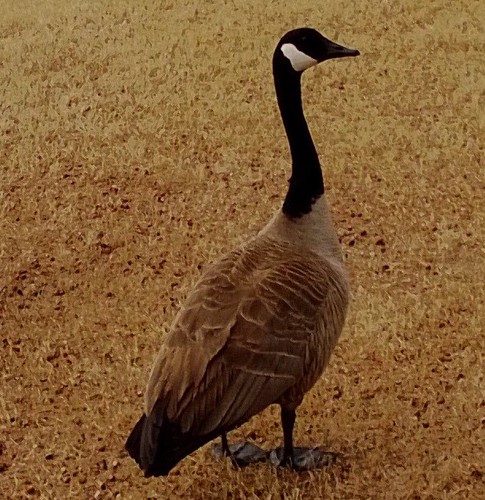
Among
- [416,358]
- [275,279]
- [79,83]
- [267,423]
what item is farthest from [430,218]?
[79,83]

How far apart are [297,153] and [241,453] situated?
53.9 inches

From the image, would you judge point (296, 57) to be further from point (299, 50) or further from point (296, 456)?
point (296, 456)

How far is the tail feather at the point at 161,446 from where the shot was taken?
297cm

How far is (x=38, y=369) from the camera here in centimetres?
459

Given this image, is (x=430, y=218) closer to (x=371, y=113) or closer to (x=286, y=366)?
(x=371, y=113)

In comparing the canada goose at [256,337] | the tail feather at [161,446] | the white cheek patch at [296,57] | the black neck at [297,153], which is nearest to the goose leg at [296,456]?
the canada goose at [256,337]

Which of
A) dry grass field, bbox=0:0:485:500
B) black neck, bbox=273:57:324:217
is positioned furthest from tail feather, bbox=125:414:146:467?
black neck, bbox=273:57:324:217

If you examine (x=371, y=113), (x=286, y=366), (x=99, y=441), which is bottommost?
(x=371, y=113)

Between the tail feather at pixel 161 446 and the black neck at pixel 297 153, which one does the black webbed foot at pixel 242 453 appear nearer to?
the tail feather at pixel 161 446

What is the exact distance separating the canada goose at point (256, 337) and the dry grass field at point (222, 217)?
1.73 ft

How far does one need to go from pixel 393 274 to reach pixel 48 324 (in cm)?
207

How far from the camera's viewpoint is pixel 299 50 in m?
3.77

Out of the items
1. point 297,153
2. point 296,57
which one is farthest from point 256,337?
point 296,57

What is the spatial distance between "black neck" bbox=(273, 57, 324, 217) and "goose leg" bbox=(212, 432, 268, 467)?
1051 mm
